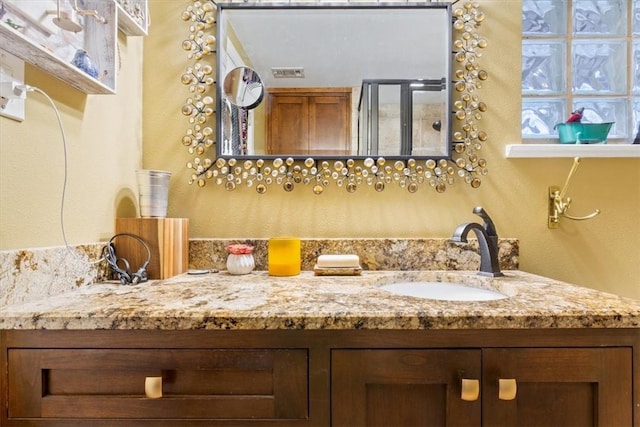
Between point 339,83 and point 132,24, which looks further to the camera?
point 339,83

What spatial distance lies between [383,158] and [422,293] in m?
0.52

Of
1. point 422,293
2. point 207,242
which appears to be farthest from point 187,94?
point 422,293

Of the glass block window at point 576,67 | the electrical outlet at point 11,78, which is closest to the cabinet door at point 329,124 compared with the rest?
the glass block window at point 576,67

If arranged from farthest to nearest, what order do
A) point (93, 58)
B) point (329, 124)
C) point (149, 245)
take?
1. point (329, 124)
2. point (149, 245)
3. point (93, 58)

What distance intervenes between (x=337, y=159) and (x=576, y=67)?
1.07m

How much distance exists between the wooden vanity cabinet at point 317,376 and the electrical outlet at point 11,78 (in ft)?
1.64

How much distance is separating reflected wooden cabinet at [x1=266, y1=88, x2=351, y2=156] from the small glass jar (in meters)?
0.42

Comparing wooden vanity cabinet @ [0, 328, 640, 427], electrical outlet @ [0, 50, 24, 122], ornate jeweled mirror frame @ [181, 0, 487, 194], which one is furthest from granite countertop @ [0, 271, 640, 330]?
ornate jeweled mirror frame @ [181, 0, 487, 194]

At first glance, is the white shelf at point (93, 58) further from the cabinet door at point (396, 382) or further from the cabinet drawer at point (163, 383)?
the cabinet door at point (396, 382)

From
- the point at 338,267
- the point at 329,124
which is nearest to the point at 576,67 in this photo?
the point at 329,124

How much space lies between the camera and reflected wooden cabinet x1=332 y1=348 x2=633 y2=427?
0.76 m

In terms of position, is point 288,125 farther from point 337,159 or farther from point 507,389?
point 507,389

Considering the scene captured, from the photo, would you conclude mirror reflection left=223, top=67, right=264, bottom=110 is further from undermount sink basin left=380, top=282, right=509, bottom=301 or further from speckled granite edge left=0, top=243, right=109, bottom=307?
undermount sink basin left=380, top=282, right=509, bottom=301

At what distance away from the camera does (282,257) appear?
1.24 metres
